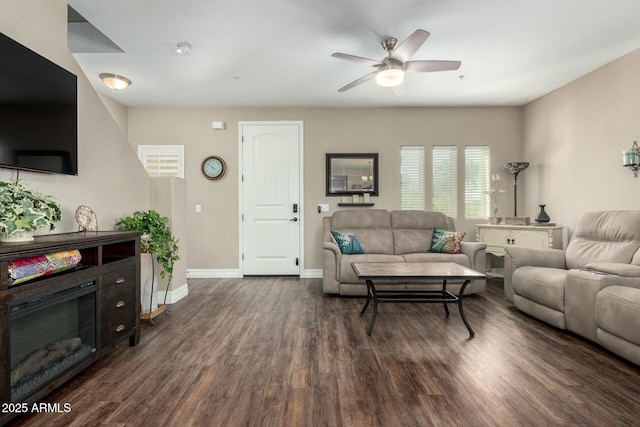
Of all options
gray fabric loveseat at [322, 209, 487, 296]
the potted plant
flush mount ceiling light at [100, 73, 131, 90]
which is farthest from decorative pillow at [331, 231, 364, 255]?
flush mount ceiling light at [100, 73, 131, 90]

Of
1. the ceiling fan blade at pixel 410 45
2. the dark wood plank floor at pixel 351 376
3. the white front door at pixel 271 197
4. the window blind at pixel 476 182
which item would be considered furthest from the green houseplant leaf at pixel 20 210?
the window blind at pixel 476 182

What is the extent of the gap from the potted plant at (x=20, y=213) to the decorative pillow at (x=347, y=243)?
3.09 m

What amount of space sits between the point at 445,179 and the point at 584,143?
1.74 m

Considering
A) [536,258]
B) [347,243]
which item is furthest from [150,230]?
[536,258]

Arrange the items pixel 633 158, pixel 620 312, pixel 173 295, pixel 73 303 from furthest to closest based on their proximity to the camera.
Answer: pixel 173 295, pixel 633 158, pixel 620 312, pixel 73 303

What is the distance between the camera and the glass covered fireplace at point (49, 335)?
60.6 inches

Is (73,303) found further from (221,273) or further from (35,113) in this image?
(221,273)

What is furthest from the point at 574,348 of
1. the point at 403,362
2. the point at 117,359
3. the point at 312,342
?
the point at 117,359

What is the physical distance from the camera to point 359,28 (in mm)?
2775

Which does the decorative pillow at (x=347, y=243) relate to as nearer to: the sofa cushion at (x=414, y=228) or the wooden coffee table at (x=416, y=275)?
the sofa cushion at (x=414, y=228)

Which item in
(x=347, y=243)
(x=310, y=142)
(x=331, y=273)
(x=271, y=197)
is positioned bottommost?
(x=331, y=273)

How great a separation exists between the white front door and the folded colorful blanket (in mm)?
3096

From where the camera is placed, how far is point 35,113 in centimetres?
197

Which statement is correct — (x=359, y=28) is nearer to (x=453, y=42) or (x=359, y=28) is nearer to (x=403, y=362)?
(x=453, y=42)
